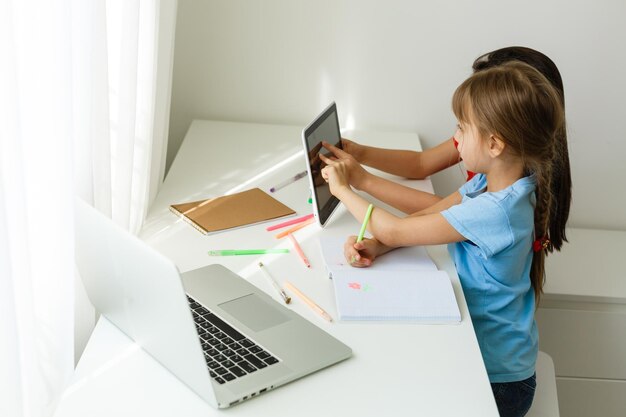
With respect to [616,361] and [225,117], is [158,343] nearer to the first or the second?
[225,117]

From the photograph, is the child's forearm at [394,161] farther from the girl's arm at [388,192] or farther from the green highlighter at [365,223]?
the green highlighter at [365,223]

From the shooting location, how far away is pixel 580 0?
2.19 meters

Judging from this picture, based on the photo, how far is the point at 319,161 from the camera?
1700mm

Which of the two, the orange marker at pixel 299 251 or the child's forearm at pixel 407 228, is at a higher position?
the child's forearm at pixel 407 228

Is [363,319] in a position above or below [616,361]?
above

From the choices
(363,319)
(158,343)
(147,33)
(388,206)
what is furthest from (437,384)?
(147,33)

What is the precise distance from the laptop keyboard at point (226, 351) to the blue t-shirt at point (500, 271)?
1.54 ft

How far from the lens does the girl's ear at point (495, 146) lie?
1.45 meters

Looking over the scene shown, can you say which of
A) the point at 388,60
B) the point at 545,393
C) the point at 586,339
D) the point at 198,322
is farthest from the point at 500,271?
the point at 388,60

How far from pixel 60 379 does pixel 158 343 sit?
0.19 meters

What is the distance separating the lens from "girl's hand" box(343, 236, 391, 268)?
1486mm

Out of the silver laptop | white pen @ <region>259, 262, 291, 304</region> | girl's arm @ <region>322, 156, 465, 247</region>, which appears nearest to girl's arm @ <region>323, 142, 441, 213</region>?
girl's arm @ <region>322, 156, 465, 247</region>

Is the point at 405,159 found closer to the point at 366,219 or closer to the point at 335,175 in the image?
the point at 335,175

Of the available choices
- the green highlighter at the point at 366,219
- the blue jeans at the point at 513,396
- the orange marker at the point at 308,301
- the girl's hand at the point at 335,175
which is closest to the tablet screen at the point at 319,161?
the girl's hand at the point at 335,175
